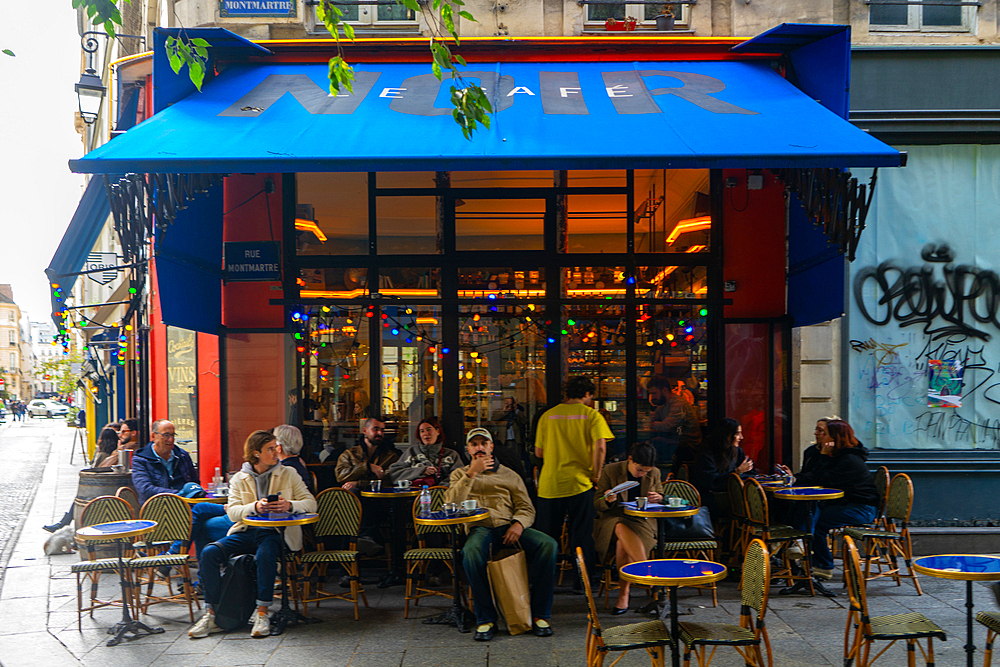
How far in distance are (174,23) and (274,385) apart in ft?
15.4

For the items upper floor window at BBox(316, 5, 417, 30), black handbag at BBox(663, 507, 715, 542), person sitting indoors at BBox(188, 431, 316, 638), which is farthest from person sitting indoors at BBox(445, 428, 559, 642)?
upper floor window at BBox(316, 5, 417, 30)

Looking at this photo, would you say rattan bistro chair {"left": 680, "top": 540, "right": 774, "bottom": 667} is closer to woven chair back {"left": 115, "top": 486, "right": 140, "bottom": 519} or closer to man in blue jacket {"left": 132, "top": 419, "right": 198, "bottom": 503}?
man in blue jacket {"left": 132, "top": 419, "right": 198, "bottom": 503}

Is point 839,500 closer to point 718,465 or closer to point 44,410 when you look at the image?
point 718,465

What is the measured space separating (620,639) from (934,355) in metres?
6.27

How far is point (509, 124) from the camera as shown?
6.72 metres

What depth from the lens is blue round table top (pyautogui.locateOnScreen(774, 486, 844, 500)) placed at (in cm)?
706

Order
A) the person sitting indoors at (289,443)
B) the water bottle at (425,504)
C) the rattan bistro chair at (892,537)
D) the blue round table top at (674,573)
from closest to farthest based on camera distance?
the blue round table top at (674,573) < the water bottle at (425,504) < the rattan bistro chair at (892,537) < the person sitting indoors at (289,443)

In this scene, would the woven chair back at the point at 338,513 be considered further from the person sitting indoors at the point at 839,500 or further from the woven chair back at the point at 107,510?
the person sitting indoors at the point at 839,500

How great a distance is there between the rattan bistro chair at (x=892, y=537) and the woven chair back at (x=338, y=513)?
15.1 feet

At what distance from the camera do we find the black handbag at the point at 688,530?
679cm

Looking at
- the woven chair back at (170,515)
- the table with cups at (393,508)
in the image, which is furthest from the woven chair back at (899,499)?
the woven chair back at (170,515)

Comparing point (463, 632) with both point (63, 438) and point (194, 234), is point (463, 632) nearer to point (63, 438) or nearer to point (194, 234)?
point (194, 234)

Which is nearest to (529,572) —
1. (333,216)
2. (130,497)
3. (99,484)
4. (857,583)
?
(857,583)

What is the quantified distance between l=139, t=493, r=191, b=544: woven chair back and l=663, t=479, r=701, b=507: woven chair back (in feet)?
14.8
